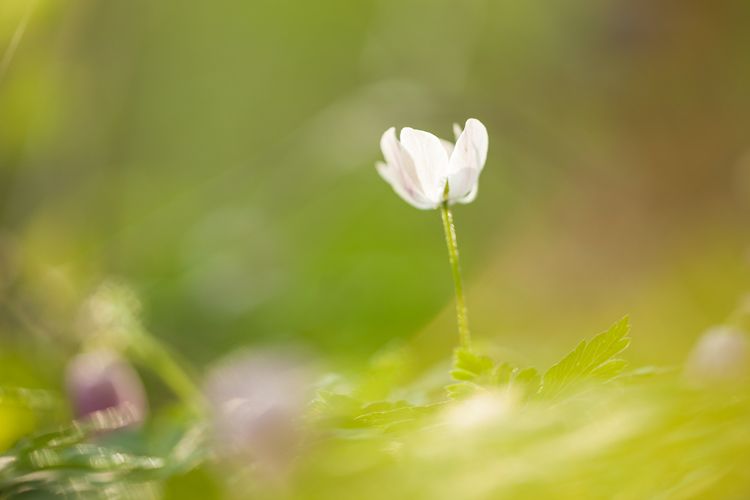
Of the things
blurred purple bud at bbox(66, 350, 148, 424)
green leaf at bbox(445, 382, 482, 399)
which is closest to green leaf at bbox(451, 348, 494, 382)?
green leaf at bbox(445, 382, 482, 399)

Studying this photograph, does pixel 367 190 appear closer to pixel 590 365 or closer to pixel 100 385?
pixel 100 385

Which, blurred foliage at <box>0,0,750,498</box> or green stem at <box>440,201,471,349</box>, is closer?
green stem at <box>440,201,471,349</box>

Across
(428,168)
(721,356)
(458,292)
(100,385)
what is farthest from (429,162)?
(100,385)

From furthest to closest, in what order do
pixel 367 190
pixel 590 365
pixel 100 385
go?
pixel 367 190
pixel 100 385
pixel 590 365

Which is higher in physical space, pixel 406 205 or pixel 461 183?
pixel 406 205

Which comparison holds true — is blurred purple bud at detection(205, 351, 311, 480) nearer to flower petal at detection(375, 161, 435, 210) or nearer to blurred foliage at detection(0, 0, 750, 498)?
blurred foliage at detection(0, 0, 750, 498)

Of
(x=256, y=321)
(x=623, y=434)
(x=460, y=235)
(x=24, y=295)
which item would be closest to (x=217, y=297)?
(x=256, y=321)

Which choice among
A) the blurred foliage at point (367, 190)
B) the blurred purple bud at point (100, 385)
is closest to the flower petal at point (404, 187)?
the blurred foliage at point (367, 190)
